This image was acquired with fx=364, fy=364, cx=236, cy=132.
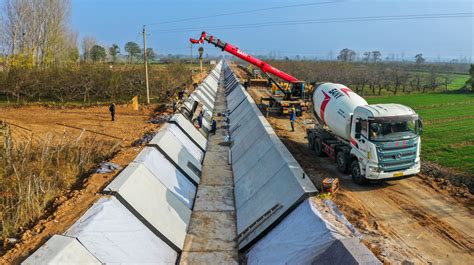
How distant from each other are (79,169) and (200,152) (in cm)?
743

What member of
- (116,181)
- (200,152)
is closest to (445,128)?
(200,152)

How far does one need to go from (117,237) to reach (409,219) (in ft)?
29.0

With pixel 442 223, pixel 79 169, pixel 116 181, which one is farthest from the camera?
pixel 79 169

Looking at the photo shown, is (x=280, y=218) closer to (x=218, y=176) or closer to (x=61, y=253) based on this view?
(x=61, y=253)

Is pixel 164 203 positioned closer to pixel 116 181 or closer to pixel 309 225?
pixel 116 181

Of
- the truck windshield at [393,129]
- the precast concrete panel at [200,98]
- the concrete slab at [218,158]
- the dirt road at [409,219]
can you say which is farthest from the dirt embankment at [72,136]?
the truck windshield at [393,129]

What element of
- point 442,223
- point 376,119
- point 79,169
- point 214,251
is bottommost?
point 214,251

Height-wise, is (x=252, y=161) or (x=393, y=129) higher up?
(x=393, y=129)

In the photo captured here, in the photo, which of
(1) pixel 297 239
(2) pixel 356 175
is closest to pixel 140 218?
(1) pixel 297 239

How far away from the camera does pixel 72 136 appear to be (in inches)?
838

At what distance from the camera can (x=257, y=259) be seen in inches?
401

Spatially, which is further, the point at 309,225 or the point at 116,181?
the point at 116,181

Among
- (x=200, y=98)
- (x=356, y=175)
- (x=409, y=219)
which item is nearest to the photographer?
(x=409, y=219)

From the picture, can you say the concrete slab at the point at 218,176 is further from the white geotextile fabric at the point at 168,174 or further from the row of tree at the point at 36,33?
the row of tree at the point at 36,33
